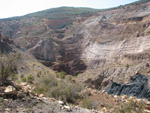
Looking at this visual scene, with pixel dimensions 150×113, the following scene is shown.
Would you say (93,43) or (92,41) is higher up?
(92,41)

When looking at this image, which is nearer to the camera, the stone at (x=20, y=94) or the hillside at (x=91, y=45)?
the stone at (x=20, y=94)

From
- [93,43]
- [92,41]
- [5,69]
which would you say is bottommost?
[93,43]

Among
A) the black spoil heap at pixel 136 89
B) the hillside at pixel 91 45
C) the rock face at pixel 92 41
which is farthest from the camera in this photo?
the rock face at pixel 92 41

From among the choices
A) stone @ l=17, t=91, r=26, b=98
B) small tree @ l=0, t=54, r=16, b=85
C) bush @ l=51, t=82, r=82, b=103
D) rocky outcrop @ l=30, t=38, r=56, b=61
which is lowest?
rocky outcrop @ l=30, t=38, r=56, b=61

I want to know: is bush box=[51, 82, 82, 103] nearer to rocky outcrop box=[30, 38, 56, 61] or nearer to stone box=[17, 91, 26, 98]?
stone box=[17, 91, 26, 98]

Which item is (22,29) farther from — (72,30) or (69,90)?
(69,90)

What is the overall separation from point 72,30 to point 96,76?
40.5 metres

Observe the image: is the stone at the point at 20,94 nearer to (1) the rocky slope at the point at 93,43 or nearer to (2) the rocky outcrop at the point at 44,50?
(1) the rocky slope at the point at 93,43

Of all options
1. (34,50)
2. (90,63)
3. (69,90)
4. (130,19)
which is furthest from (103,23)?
(69,90)

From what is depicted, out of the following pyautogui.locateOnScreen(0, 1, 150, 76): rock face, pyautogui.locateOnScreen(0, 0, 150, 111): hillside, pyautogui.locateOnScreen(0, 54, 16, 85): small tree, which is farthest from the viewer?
pyautogui.locateOnScreen(0, 1, 150, 76): rock face

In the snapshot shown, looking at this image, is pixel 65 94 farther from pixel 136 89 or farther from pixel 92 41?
pixel 92 41

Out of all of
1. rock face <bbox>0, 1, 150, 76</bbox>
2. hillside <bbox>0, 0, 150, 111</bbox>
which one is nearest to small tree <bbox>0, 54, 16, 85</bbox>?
hillside <bbox>0, 0, 150, 111</bbox>

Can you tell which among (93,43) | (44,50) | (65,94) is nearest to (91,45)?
(93,43)

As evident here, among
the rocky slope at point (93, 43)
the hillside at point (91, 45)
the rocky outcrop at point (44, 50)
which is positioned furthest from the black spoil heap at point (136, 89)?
the rocky outcrop at point (44, 50)
